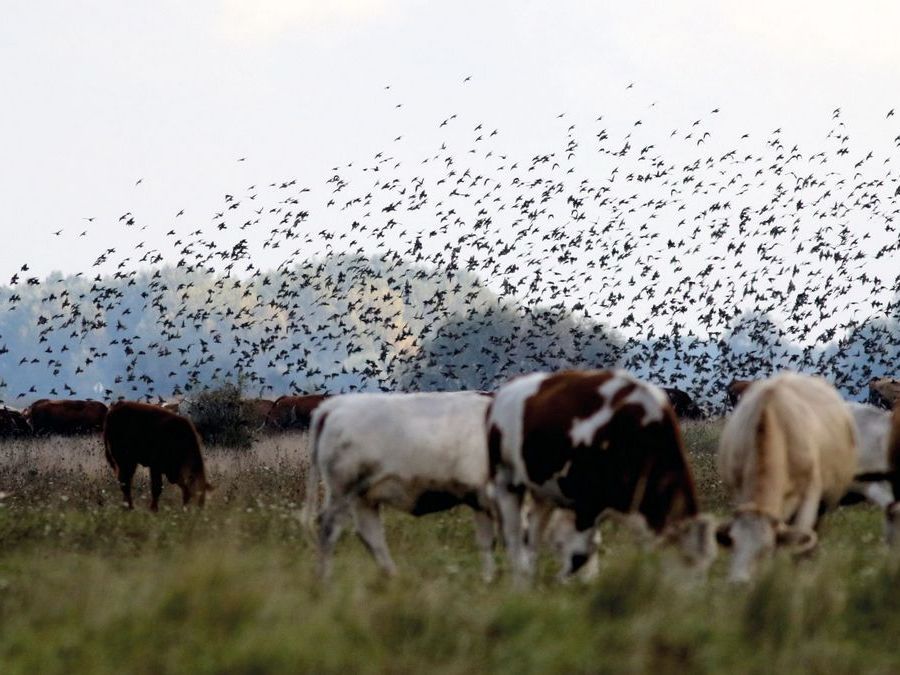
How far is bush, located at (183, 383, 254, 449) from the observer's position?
3606cm

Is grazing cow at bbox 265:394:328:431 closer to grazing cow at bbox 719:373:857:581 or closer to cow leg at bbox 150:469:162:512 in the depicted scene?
cow leg at bbox 150:469:162:512

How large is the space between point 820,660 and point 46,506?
1503 centimetres

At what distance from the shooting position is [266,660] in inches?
285

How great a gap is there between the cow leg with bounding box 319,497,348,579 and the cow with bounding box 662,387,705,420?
35.2 metres

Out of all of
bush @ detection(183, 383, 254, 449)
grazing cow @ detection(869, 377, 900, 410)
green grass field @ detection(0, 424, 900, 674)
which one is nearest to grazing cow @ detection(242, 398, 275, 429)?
bush @ detection(183, 383, 254, 449)

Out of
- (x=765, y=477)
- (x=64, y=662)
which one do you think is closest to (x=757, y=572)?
(x=765, y=477)

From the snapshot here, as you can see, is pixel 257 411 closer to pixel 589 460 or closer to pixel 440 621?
pixel 589 460

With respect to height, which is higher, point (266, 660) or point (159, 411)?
point (266, 660)

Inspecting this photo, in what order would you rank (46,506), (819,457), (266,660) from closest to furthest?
(266,660) < (819,457) < (46,506)

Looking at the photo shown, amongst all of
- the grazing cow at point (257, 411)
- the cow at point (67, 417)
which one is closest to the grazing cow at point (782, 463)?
the grazing cow at point (257, 411)

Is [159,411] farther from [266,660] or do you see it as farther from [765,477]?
Answer: [266,660]

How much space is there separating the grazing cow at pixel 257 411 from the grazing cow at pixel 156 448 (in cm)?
1493

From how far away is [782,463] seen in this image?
11406mm

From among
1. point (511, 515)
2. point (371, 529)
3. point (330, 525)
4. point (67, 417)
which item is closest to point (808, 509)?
point (511, 515)
